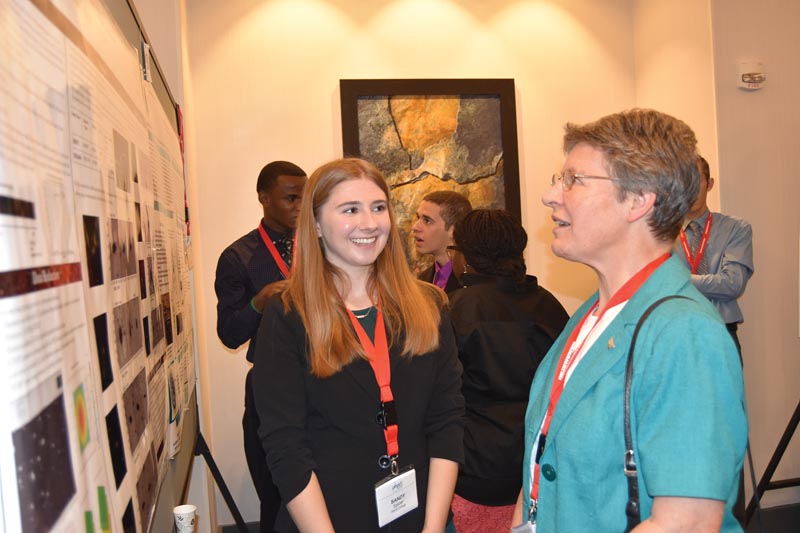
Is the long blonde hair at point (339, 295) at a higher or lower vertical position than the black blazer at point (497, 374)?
higher

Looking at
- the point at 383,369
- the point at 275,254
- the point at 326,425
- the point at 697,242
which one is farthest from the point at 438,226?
the point at 326,425

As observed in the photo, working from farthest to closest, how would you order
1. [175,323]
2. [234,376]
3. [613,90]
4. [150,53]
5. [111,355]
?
[613,90] → [234,376] → [175,323] → [150,53] → [111,355]

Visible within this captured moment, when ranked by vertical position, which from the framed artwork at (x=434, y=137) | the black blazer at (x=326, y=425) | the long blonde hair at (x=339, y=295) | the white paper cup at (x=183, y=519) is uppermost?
the framed artwork at (x=434, y=137)

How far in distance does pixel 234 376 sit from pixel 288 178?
160 centimetres

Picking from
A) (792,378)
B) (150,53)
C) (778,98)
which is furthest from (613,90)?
(150,53)

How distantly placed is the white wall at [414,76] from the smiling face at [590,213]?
2681 mm

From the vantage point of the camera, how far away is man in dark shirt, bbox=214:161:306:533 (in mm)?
2775

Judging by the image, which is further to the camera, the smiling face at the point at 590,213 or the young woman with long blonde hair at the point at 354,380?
the young woman with long blonde hair at the point at 354,380

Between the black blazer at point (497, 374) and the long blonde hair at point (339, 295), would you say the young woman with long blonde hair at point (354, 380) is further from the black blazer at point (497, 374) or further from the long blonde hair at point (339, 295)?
the black blazer at point (497, 374)

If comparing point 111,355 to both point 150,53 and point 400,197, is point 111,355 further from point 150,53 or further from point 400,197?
point 400,197

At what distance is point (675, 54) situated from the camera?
13.8 ft

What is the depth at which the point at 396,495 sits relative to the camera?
171 centimetres

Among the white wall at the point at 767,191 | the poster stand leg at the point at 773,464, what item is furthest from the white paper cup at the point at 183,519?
the white wall at the point at 767,191

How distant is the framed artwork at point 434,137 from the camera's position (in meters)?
4.23
